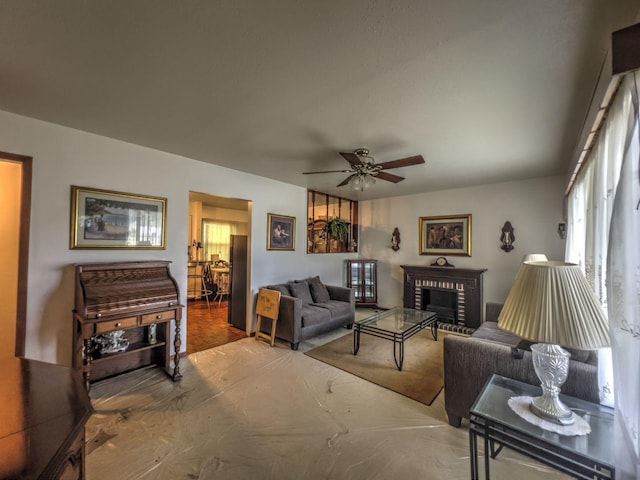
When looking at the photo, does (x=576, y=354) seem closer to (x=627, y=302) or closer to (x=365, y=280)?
(x=627, y=302)

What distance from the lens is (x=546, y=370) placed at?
1.40 metres

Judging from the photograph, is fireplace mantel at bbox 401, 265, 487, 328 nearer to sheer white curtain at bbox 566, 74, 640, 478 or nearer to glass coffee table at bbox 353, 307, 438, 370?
Answer: glass coffee table at bbox 353, 307, 438, 370

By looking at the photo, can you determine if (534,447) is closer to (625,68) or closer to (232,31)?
(625,68)

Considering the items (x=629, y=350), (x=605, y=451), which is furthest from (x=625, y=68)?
(x=605, y=451)

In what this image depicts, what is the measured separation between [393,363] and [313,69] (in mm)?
3108

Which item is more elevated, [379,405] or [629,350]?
[629,350]

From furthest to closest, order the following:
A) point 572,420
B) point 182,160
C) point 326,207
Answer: point 326,207
point 182,160
point 572,420

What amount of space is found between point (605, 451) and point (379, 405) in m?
1.49

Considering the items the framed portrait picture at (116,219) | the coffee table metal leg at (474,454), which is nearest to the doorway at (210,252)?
the framed portrait picture at (116,219)

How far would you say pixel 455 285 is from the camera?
4.73 m

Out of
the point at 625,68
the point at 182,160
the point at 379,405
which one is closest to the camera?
the point at 625,68

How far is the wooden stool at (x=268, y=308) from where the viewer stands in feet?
12.4

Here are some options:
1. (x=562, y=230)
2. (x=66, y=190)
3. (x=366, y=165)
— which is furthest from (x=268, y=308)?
(x=562, y=230)

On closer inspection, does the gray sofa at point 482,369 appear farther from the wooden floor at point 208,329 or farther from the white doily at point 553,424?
the wooden floor at point 208,329
